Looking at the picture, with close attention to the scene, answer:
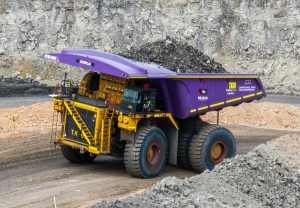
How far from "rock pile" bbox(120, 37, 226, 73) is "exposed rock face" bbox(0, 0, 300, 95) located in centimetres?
1383

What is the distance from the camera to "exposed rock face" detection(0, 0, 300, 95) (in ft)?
86.0

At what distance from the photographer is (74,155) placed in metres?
10.8

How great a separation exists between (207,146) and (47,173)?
3008mm

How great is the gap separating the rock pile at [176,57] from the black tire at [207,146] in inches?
52.5

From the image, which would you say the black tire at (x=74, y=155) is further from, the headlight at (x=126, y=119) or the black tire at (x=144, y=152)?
the headlight at (x=126, y=119)

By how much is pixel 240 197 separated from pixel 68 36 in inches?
782

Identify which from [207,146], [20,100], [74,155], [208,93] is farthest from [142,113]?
[20,100]

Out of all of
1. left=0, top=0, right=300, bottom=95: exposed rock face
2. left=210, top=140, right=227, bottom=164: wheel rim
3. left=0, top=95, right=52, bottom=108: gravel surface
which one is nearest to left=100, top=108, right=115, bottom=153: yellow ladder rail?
left=210, top=140, right=227, bottom=164: wheel rim

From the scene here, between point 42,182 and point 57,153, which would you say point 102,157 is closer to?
point 57,153

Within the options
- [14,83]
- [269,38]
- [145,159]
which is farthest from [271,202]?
[269,38]

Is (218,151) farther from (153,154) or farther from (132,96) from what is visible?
(132,96)

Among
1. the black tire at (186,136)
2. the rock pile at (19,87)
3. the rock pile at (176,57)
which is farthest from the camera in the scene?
the rock pile at (19,87)

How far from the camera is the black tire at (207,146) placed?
1051 cm

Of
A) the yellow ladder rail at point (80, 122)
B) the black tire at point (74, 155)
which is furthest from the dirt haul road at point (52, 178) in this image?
the yellow ladder rail at point (80, 122)
